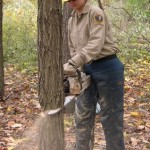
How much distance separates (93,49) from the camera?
343 centimetres

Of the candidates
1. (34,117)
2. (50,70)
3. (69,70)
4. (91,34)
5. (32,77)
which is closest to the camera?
(50,70)

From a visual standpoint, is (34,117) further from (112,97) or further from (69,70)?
(69,70)

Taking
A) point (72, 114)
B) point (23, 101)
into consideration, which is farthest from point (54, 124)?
point (23, 101)

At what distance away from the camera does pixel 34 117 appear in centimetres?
580

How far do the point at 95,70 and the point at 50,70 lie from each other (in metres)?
0.81

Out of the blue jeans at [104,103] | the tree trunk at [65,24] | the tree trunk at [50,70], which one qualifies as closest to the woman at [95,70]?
the blue jeans at [104,103]

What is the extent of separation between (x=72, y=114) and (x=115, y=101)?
218cm

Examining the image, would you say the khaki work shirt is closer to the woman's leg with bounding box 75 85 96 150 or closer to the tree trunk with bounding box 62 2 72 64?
the woman's leg with bounding box 75 85 96 150

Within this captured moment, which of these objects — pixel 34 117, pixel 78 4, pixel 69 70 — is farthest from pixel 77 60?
pixel 34 117

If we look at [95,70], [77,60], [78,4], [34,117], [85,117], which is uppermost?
[78,4]

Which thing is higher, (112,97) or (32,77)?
(112,97)

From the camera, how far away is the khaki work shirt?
344 centimetres

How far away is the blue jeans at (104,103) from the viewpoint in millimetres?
3729

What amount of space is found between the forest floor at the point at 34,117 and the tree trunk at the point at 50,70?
Result: 4.80 feet
